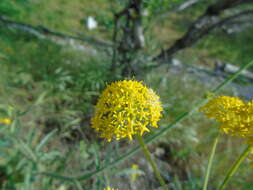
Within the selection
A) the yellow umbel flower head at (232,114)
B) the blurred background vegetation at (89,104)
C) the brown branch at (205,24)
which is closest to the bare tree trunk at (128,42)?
the blurred background vegetation at (89,104)

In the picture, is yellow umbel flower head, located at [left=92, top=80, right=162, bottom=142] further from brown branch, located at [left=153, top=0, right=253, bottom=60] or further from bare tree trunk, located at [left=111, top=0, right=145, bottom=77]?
brown branch, located at [left=153, top=0, right=253, bottom=60]

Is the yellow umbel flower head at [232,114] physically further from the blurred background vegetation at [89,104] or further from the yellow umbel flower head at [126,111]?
the blurred background vegetation at [89,104]

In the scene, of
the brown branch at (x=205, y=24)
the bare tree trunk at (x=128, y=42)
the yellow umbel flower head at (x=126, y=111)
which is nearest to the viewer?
the yellow umbel flower head at (x=126, y=111)

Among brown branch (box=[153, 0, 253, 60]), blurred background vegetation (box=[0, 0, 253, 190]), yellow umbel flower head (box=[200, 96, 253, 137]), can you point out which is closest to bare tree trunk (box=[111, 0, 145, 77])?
blurred background vegetation (box=[0, 0, 253, 190])

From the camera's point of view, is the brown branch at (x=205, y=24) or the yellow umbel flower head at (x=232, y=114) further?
the brown branch at (x=205, y=24)

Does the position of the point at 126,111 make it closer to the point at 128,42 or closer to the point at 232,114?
the point at 232,114
